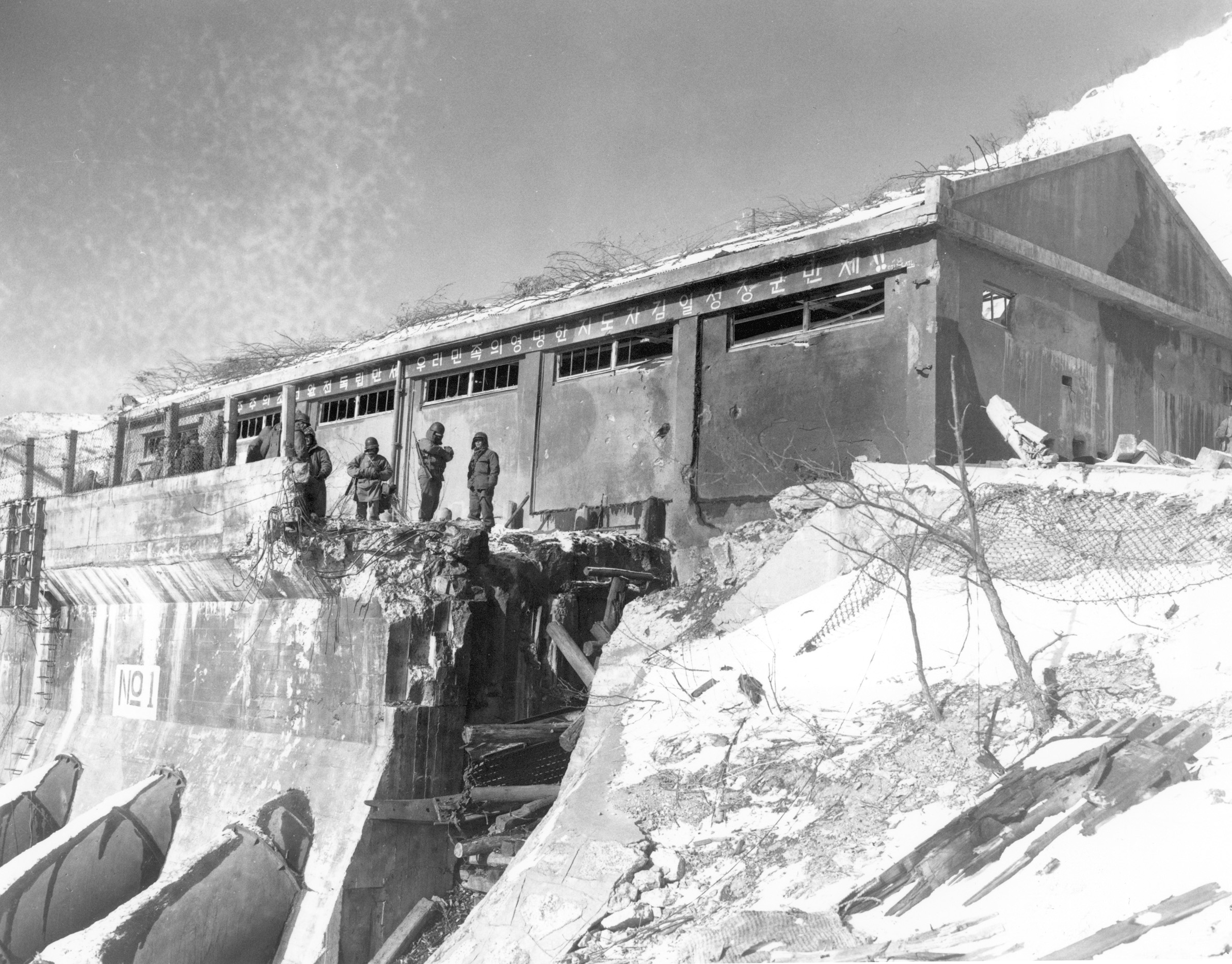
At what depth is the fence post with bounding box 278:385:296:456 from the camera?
13055 millimetres

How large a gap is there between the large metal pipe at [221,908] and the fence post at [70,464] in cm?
781

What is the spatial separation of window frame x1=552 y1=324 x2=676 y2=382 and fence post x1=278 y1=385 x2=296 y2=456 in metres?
4.32

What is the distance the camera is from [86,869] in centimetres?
1234

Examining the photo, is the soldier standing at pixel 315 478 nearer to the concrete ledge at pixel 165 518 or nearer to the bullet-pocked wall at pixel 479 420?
the concrete ledge at pixel 165 518

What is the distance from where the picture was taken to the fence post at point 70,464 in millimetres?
17109

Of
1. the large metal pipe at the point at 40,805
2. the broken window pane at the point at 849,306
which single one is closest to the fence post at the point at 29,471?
the large metal pipe at the point at 40,805

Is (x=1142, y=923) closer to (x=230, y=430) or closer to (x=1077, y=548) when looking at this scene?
(x=1077, y=548)

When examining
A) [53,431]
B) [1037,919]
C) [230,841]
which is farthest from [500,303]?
[53,431]

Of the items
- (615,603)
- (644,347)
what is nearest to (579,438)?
(644,347)

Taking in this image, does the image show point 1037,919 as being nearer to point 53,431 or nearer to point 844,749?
point 844,749

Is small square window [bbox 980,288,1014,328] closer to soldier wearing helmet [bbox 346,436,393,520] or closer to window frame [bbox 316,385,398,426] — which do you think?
soldier wearing helmet [bbox 346,436,393,520]

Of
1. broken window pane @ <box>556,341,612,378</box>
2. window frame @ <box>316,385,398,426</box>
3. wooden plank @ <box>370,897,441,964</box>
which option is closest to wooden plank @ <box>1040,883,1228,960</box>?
wooden plank @ <box>370,897,441,964</box>

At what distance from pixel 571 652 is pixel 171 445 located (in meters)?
8.47

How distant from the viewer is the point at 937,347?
1326 centimetres
